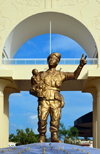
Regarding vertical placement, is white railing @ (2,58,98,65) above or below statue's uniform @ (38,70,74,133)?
above

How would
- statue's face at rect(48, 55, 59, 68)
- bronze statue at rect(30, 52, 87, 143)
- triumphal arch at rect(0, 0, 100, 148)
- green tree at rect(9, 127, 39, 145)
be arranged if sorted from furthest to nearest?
green tree at rect(9, 127, 39, 145), triumphal arch at rect(0, 0, 100, 148), statue's face at rect(48, 55, 59, 68), bronze statue at rect(30, 52, 87, 143)

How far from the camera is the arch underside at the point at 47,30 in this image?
19975 millimetres

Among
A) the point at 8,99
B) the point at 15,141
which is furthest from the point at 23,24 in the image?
the point at 15,141

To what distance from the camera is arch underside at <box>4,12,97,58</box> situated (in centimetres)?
1998

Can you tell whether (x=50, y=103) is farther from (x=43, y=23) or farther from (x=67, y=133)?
(x=67, y=133)

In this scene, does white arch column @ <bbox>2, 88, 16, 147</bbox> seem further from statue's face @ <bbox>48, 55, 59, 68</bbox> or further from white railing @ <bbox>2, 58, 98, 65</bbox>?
statue's face @ <bbox>48, 55, 59, 68</bbox>

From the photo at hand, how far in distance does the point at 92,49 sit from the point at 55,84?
14476 millimetres

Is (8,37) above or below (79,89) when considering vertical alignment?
above

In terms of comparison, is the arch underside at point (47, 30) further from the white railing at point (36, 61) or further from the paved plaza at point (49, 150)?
the paved plaza at point (49, 150)

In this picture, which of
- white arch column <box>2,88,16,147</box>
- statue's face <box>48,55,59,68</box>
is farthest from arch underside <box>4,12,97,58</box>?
statue's face <box>48,55,59,68</box>

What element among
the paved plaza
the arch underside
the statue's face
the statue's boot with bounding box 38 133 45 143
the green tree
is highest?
the arch underside

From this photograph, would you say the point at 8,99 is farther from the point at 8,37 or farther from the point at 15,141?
the point at 15,141

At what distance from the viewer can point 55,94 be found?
7.76 meters

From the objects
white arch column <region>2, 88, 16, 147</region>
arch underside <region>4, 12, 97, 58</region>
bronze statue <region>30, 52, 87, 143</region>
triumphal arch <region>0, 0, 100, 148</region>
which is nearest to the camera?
bronze statue <region>30, 52, 87, 143</region>
